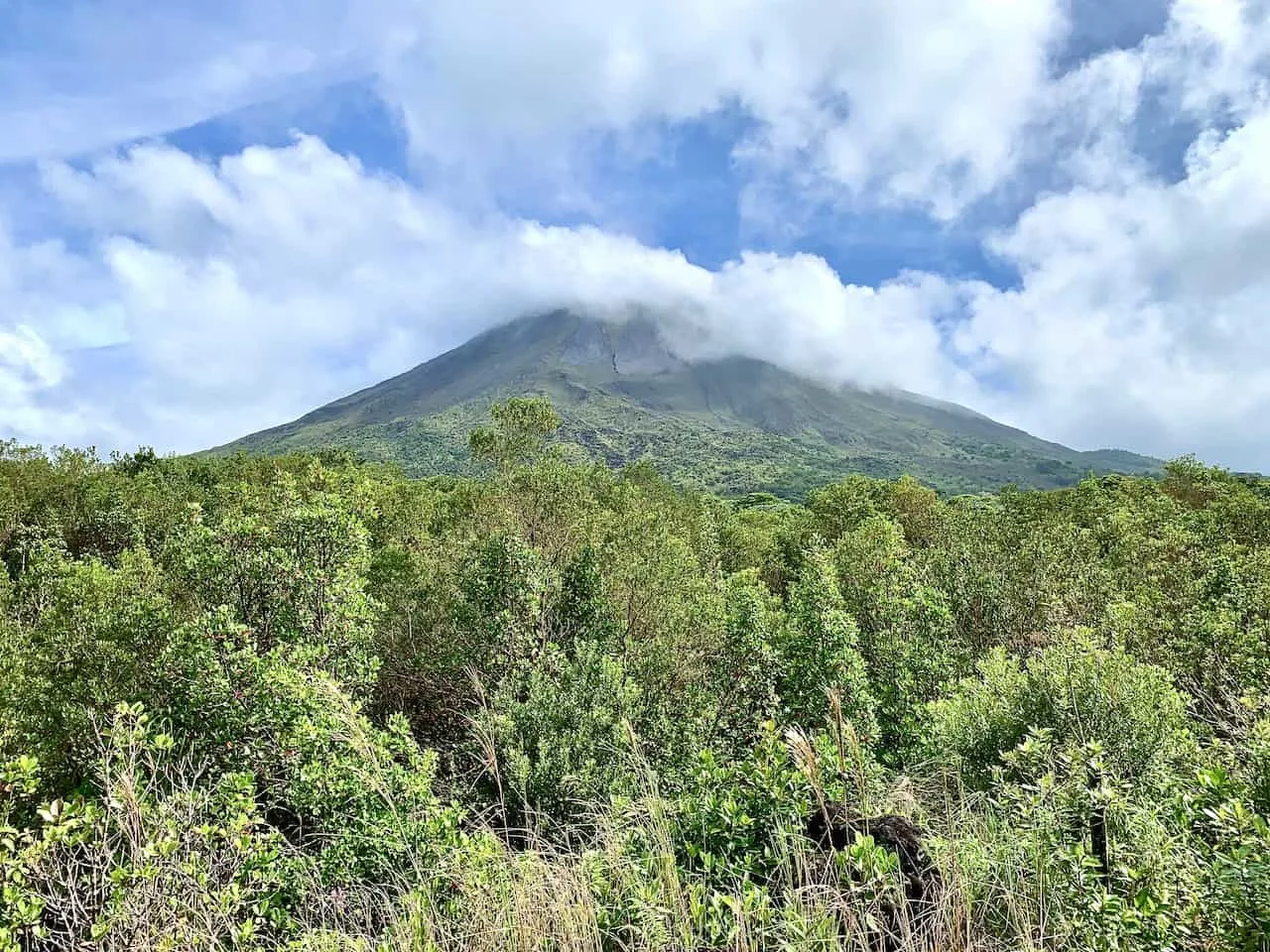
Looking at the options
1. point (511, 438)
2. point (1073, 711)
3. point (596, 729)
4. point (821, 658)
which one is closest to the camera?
point (1073, 711)

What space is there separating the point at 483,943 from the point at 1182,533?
28970mm

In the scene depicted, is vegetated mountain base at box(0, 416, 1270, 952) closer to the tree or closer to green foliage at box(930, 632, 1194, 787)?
green foliage at box(930, 632, 1194, 787)

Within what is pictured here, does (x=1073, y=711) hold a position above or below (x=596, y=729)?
above

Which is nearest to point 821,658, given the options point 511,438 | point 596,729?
point 596,729

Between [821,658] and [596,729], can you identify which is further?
[821,658]

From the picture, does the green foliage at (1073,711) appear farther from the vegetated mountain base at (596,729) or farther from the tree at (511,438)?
the tree at (511,438)

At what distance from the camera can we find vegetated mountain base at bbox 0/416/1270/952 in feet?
15.6

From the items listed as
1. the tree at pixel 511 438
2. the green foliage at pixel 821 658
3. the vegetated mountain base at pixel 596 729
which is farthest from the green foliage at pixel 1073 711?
the tree at pixel 511 438

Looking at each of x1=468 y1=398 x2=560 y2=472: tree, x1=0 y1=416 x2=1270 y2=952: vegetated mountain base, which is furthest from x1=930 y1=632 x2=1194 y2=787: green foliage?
x1=468 y1=398 x2=560 y2=472: tree

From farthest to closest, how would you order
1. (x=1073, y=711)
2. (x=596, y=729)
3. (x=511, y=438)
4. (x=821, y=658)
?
(x=511, y=438) → (x=821, y=658) → (x=596, y=729) → (x=1073, y=711)

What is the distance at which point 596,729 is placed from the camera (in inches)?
582

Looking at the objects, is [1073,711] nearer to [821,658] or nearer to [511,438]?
[821,658]

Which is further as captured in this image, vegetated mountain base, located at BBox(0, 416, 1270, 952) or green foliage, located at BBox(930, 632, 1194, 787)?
green foliage, located at BBox(930, 632, 1194, 787)

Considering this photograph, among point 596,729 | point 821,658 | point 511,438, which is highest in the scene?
point 511,438
